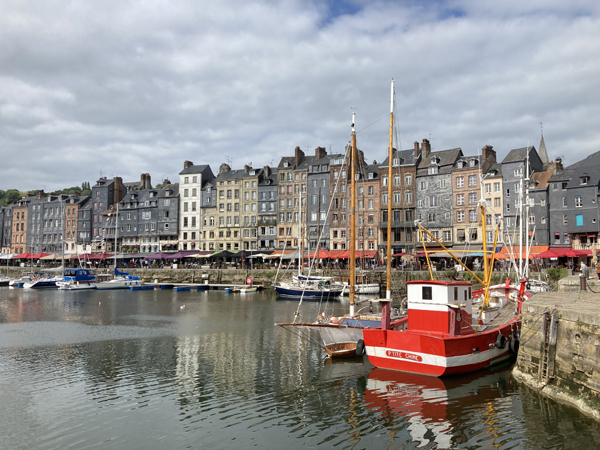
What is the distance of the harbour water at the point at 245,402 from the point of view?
1364 cm

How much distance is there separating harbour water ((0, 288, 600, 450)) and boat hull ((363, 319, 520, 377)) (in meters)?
0.49

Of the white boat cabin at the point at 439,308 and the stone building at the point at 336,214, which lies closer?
the white boat cabin at the point at 439,308

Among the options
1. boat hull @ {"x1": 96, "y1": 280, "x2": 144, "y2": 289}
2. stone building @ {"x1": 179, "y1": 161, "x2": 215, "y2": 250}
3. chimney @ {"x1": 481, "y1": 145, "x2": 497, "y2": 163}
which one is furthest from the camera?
stone building @ {"x1": 179, "y1": 161, "x2": 215, "y2": 250}

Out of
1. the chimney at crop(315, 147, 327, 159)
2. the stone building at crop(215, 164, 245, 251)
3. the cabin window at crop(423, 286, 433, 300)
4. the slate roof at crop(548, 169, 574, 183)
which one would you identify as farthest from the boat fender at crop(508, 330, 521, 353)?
the stone building at crop(215, 164, 245, 251)

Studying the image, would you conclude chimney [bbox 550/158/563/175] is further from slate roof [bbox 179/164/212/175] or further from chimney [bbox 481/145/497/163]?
A: slate roof [bbox 179/164/212/175]

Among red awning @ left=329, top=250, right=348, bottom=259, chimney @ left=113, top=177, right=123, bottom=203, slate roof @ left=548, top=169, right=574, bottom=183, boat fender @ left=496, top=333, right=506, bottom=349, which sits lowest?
boat fender @ left=496, top=333, right=506, bottom=349

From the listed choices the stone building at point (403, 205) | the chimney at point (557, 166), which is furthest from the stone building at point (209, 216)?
the chimney at point (557, 166)

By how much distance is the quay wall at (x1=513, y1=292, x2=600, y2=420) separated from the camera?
13797 mm

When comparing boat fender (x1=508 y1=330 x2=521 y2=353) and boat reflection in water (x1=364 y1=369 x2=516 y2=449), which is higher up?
boat fender (x1=508 y1=330 x2=521 y2=353)

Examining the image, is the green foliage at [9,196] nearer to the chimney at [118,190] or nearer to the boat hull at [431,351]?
the chimney at [118,190]

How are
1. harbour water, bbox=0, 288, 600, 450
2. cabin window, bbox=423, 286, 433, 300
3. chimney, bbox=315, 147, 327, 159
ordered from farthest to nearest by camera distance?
chimney, bbox=315, 147, 327, 159, cabin window, bbox=423, 286, 433, 300, harbour water, bbox=0, 288, 600, 450

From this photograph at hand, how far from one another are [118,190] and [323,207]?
51.7 metres

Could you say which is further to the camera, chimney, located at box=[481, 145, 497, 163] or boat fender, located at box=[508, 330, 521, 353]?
chimney, located at box=[481, 145, 497, 163]

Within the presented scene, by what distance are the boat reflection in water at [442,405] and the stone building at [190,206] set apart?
253 feet
